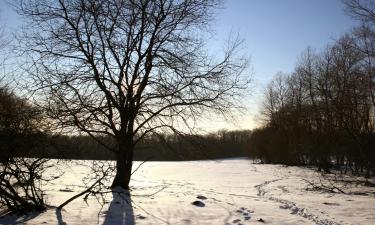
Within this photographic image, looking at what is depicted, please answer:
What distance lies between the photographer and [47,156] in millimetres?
9758

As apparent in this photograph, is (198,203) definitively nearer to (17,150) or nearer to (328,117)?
(17,150)

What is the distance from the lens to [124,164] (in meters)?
16.0

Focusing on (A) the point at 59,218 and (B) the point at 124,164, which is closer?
(A) the point at 59,218

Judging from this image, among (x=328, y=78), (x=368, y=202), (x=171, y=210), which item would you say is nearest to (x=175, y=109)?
(x=171, y=210)

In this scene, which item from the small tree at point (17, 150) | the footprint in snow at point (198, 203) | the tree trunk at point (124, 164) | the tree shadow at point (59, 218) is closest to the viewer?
the tree shadow at point (59, 218)

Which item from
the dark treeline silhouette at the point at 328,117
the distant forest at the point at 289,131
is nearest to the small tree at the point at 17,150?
the distant forest at the point at 289,131

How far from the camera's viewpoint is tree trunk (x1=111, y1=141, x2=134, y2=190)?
1577 cm

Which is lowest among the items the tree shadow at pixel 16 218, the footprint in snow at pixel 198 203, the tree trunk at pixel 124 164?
the tree shadow at pixel 16 218

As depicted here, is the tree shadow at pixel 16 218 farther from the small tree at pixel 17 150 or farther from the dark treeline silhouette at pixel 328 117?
the dark treeline silhouette at pixel 328 117

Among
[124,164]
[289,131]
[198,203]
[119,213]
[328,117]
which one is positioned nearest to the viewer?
[119,213]

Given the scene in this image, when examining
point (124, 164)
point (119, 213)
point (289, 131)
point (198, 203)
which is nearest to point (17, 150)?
point (119, 213)

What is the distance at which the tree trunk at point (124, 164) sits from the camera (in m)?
15.8

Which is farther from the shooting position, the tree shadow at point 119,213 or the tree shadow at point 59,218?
the tree shadow at point 119,213

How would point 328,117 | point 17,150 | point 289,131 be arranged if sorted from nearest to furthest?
1. point 17,150
2. point 328,117
3. point 289,131
